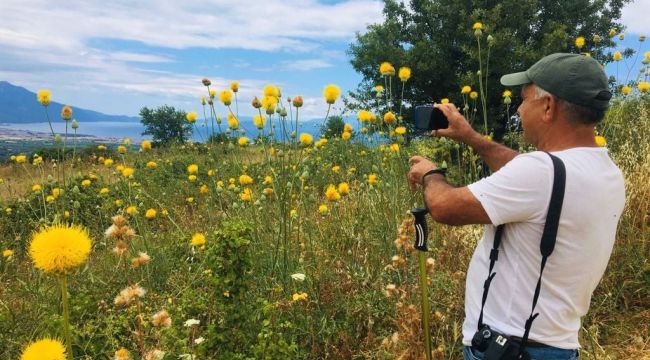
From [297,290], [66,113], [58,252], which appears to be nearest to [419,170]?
[58,252]

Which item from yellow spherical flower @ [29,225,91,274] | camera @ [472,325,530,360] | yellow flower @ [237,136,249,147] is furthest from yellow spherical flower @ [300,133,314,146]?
yellow spherical flower @ [29,225,91,274]

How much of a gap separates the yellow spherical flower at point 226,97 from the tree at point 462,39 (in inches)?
434

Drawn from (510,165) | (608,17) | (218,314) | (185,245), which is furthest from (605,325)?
(608,17)

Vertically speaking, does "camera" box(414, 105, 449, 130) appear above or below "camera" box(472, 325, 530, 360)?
above

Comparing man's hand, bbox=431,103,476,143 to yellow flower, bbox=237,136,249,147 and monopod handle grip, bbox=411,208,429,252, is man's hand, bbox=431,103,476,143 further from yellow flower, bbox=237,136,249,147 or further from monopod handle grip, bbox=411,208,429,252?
yellow flower, bbox=237,136,249,147

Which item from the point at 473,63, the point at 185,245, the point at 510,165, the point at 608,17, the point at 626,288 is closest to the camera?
the point at 510,165

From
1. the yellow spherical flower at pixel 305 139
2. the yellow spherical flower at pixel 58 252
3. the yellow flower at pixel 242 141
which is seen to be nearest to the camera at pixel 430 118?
the yellow spherical flower at pixel 58 252

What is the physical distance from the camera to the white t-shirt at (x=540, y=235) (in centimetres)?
141

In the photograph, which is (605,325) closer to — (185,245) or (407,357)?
(407,357)

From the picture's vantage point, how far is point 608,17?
1728cm

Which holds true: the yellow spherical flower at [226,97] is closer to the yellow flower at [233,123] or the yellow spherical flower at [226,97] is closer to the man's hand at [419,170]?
the yellow flower at [233,123]

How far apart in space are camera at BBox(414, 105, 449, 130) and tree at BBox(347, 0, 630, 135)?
467 inches

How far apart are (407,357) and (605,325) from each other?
4.67ft

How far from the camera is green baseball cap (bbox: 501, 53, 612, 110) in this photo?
4.84ft
